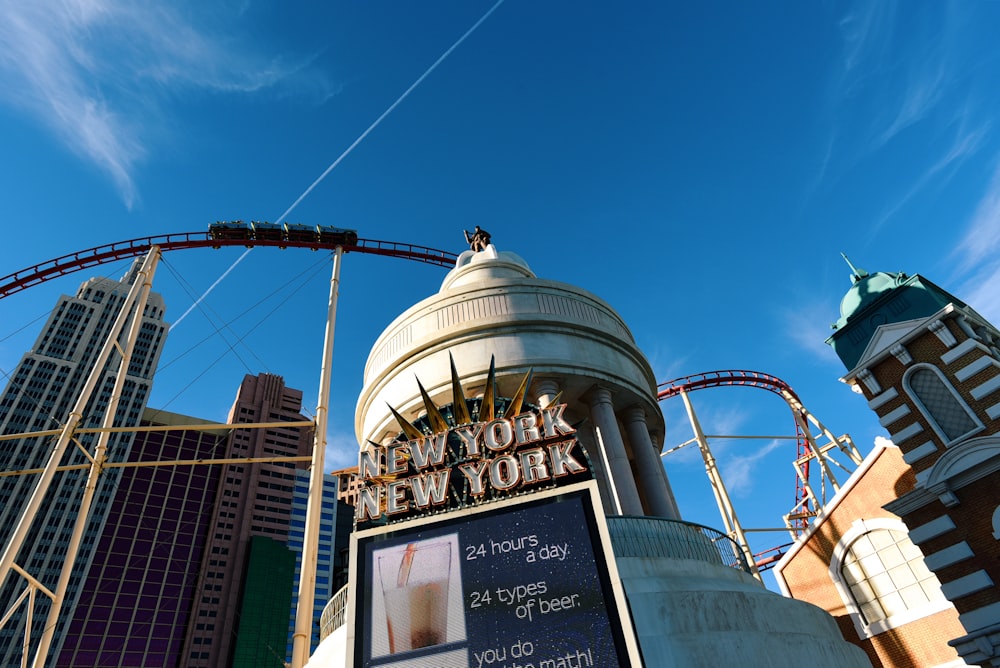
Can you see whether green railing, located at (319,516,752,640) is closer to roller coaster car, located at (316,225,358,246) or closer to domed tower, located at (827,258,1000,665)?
domed tower, located at (827,258,1000,665)

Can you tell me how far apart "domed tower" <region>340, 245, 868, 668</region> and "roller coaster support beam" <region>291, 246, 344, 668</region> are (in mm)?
1159

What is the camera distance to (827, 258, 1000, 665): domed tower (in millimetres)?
17172

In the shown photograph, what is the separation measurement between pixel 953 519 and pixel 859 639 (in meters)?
9.02

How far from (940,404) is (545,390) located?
12523 mm

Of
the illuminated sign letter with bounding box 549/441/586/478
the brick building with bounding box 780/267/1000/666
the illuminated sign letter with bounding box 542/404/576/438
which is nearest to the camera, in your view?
the illuminated sign letter with bounding box 549/441/586/478

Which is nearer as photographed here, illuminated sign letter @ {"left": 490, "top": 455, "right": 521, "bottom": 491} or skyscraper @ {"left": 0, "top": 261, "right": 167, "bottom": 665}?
illuminated sign letter @ {"left": 490, "top": 455, "right": 521, "bottom": 491}

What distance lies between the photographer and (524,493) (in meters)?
12.0

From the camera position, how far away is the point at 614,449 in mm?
20094

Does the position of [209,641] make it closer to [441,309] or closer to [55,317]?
[55,317]

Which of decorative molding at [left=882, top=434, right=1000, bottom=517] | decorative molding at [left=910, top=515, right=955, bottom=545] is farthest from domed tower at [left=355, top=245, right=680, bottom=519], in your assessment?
decorative molding at [left=882, top=434, right=1000, bottom=517]

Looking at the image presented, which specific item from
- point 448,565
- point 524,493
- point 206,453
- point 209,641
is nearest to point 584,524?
point 524,493

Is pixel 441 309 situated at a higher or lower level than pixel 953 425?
higher

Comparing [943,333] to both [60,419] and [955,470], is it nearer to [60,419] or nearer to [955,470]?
[955,470]

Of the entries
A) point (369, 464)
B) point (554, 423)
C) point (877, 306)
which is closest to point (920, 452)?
point (877, 306)
